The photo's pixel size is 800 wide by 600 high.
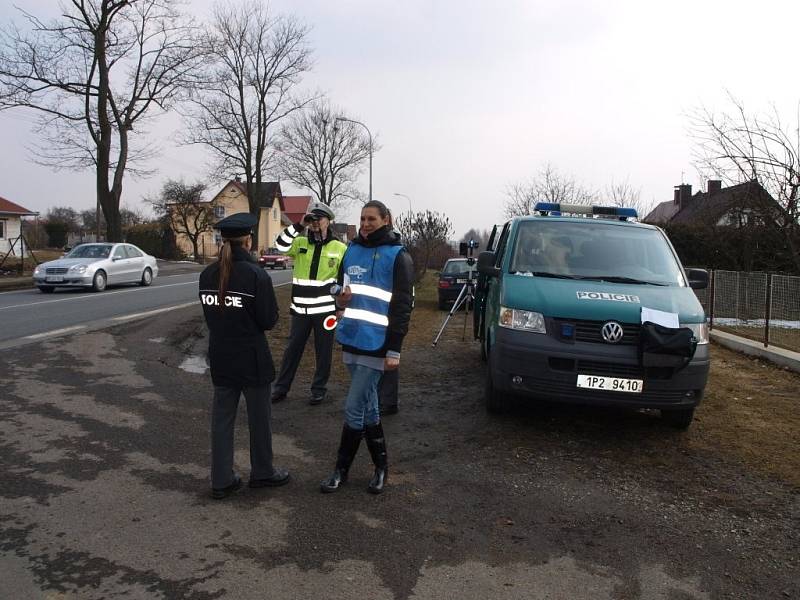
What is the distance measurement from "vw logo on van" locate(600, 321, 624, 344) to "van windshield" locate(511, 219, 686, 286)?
0.84m

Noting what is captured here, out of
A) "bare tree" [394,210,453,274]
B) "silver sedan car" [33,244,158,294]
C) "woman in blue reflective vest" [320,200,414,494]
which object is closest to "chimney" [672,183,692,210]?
"bare tree" [394,210,453,274]

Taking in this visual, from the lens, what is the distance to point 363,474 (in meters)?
4.46

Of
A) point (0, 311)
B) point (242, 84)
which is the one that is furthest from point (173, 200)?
point (0, 311)

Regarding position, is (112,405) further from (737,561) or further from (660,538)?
(737,561)

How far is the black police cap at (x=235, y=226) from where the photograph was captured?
395 centimetres

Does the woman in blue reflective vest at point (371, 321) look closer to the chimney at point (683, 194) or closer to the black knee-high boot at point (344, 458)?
the black knee-high boot at point (344, 458)

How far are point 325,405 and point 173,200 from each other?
50881 millimetres

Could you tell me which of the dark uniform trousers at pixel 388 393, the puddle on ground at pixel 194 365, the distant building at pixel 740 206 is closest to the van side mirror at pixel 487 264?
the dark uniform trousers at pixel 388 393

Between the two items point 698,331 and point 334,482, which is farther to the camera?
point 698,331

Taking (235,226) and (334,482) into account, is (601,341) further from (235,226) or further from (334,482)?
(235,226)

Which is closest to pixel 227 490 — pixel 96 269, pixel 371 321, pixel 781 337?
pixel 371 321

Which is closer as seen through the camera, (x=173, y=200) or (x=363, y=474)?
(x=363, y=474)

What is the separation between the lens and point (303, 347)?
21.0 ft

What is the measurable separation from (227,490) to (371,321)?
140cm
